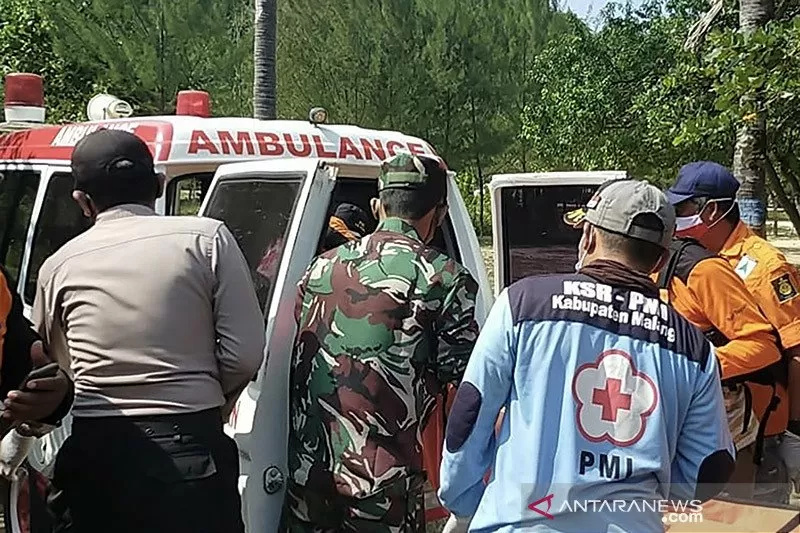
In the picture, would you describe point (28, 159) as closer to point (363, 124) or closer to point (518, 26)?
point (363, 124)

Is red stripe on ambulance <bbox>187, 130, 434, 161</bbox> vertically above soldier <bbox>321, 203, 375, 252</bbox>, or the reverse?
red stripe on ambulance <bbox>187, 130, 434, 161</bbox>

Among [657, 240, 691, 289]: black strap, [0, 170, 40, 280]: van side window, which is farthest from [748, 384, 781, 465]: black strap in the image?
[0, 170, 40, 280]: van side window

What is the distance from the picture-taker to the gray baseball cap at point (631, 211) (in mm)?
2258

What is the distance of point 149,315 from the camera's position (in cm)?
258

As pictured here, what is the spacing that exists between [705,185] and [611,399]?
1.81 m

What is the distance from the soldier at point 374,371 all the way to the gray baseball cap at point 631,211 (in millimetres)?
709

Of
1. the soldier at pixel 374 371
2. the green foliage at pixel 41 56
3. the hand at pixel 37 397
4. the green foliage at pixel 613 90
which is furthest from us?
the green foliage at pixel 41 56

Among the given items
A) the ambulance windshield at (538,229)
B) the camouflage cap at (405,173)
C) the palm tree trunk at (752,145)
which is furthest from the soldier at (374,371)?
the palm tree trunk at (752,145)

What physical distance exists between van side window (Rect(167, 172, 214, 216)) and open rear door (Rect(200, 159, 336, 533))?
623 mm

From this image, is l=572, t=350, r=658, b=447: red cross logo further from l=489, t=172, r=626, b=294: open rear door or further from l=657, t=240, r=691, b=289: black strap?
l=489, t=172, r=626, b=294: open rear door

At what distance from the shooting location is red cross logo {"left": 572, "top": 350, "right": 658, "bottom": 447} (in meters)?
2.17

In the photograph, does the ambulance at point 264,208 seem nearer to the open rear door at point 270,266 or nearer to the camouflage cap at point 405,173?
the open rear door at point 270,266

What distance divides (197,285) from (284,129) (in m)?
2.09

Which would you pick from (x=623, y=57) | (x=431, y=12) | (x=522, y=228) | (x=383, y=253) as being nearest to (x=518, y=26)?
(x=431, y=12)
